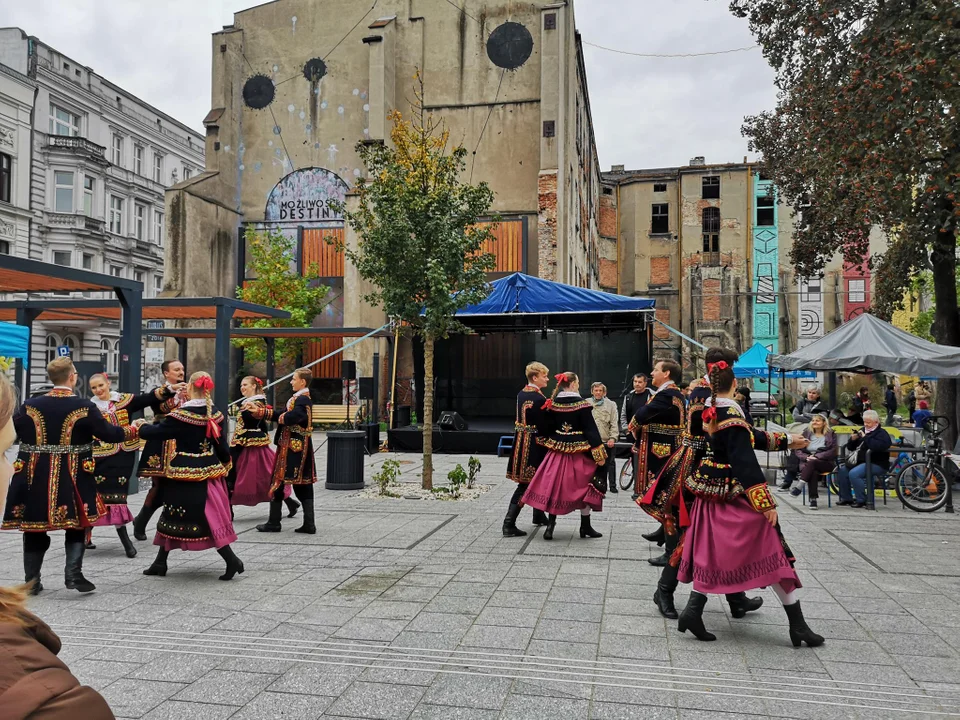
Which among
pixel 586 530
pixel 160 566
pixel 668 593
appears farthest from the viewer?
pixel 586 530

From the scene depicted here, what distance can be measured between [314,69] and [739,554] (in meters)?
27.9

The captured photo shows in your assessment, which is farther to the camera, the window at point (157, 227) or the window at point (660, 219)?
the window at point (157, 227)

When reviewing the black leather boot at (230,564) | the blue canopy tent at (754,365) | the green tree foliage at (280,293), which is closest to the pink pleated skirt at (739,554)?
the black leather boot at (230,564)

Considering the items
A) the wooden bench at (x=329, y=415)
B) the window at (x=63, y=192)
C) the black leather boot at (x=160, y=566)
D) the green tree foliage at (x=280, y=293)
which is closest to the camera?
the black leather boot at (x=160, y=566)

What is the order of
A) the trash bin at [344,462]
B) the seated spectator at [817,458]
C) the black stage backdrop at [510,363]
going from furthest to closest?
the black stage backdrop at [510,363] → the trash bin at [344,462] → the seated spectator at [817,458]

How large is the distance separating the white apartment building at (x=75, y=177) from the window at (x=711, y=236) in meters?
29.4

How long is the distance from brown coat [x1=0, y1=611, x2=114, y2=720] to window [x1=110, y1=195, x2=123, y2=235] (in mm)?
45685

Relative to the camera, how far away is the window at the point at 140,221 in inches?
1737

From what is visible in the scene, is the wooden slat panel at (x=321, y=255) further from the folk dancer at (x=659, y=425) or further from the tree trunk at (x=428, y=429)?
the folk dancer at (x=659, y=425)

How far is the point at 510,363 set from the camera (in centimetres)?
2225

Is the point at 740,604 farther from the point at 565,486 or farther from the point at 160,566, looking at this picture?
the point at 160,566

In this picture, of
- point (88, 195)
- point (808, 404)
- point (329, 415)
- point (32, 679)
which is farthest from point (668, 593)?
point (88, 195)

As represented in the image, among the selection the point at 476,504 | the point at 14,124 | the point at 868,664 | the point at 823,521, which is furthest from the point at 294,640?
the point at 14,124

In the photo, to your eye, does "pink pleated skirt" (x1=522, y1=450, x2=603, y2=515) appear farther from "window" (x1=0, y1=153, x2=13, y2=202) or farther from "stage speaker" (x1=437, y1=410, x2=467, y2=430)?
"window" (x1=0, y1=153, x2=13, y2=202)
